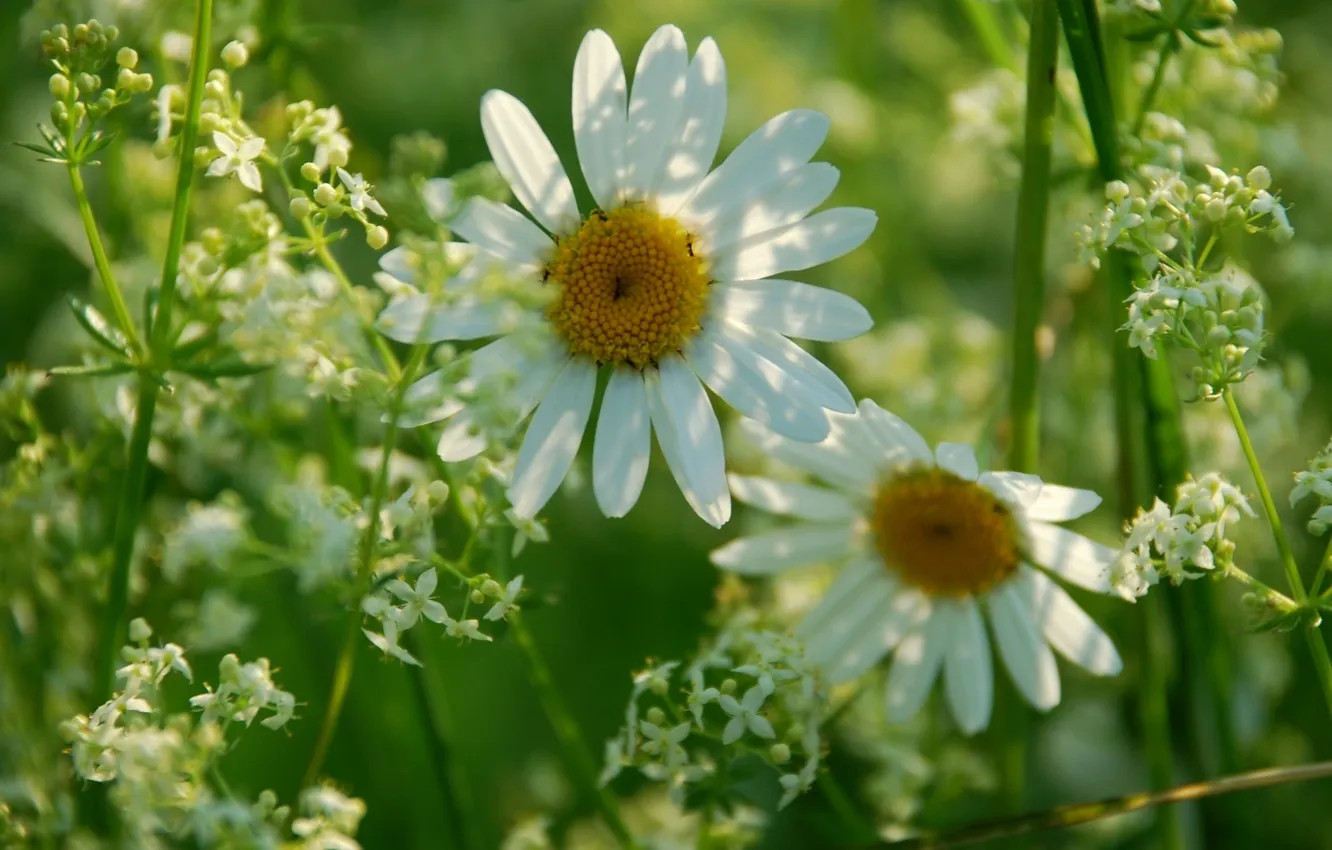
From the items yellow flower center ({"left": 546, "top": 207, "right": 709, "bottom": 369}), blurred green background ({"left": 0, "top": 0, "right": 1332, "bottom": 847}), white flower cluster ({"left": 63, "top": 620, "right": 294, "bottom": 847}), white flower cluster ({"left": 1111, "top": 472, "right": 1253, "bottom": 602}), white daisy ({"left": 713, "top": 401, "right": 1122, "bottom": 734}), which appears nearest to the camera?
white flower cluster ({"left": 63, "top": 620, "right": 294, "bottom": 847})

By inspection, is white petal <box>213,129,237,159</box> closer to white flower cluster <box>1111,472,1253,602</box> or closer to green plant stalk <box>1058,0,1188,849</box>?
green plant stalk <box>1058,0,1188,849</box>

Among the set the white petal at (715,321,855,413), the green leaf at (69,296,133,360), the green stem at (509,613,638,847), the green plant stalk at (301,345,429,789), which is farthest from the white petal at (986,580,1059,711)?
the green leaf at (69,296,133,360)

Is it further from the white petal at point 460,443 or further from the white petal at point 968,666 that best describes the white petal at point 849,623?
the white petal at point 460,443

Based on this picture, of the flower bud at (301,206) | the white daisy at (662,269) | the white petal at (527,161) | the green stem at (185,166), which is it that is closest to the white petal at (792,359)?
the white daisy at (662,269)

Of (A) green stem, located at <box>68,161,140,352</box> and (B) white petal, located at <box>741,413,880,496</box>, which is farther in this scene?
(B) white petal, located at <box>741,413,880,496</box>

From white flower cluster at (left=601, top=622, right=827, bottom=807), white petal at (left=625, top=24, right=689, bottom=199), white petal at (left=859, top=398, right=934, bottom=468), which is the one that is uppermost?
white petal at (left=625, top=24, right=689, bottom=199)

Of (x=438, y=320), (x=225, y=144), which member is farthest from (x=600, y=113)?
(x=225, y=144)
